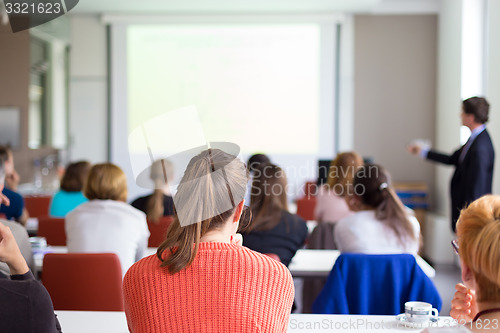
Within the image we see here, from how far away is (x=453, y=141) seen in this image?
6.30m

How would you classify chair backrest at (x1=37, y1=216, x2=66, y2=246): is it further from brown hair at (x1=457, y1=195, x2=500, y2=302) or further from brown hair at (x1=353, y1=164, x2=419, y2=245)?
brown hair at (x1=457, y1=195, x2=500, y2=302)

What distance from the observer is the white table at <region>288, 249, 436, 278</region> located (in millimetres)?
2770

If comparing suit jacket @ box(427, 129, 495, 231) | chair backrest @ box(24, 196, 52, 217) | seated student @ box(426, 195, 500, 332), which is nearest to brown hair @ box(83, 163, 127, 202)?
seated student @ box(426, 195, 500, 332)

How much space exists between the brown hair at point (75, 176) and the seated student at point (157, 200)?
0.45 m

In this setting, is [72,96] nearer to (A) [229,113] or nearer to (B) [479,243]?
(A) [229,113]

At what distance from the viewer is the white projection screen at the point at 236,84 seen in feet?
23.5

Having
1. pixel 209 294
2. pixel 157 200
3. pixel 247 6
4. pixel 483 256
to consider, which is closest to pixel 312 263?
pixel 157 200

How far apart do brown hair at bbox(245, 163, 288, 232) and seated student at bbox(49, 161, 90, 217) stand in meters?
1.62

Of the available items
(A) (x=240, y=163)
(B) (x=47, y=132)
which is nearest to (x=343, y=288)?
(A) (x=240, y=163)

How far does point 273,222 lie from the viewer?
2.83 meters

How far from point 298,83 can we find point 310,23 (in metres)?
0.74

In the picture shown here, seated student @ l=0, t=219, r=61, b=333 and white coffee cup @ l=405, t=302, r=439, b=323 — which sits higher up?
seated student @ l=0, t=219, r=61, b=333

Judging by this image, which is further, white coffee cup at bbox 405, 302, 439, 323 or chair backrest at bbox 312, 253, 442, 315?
chair backrest at bbox 312, 253, 442, 315

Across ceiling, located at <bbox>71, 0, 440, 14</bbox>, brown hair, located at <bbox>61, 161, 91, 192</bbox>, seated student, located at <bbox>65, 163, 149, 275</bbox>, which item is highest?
ceiling, located at <bbox>71, 0, 440, 14</bbox>
